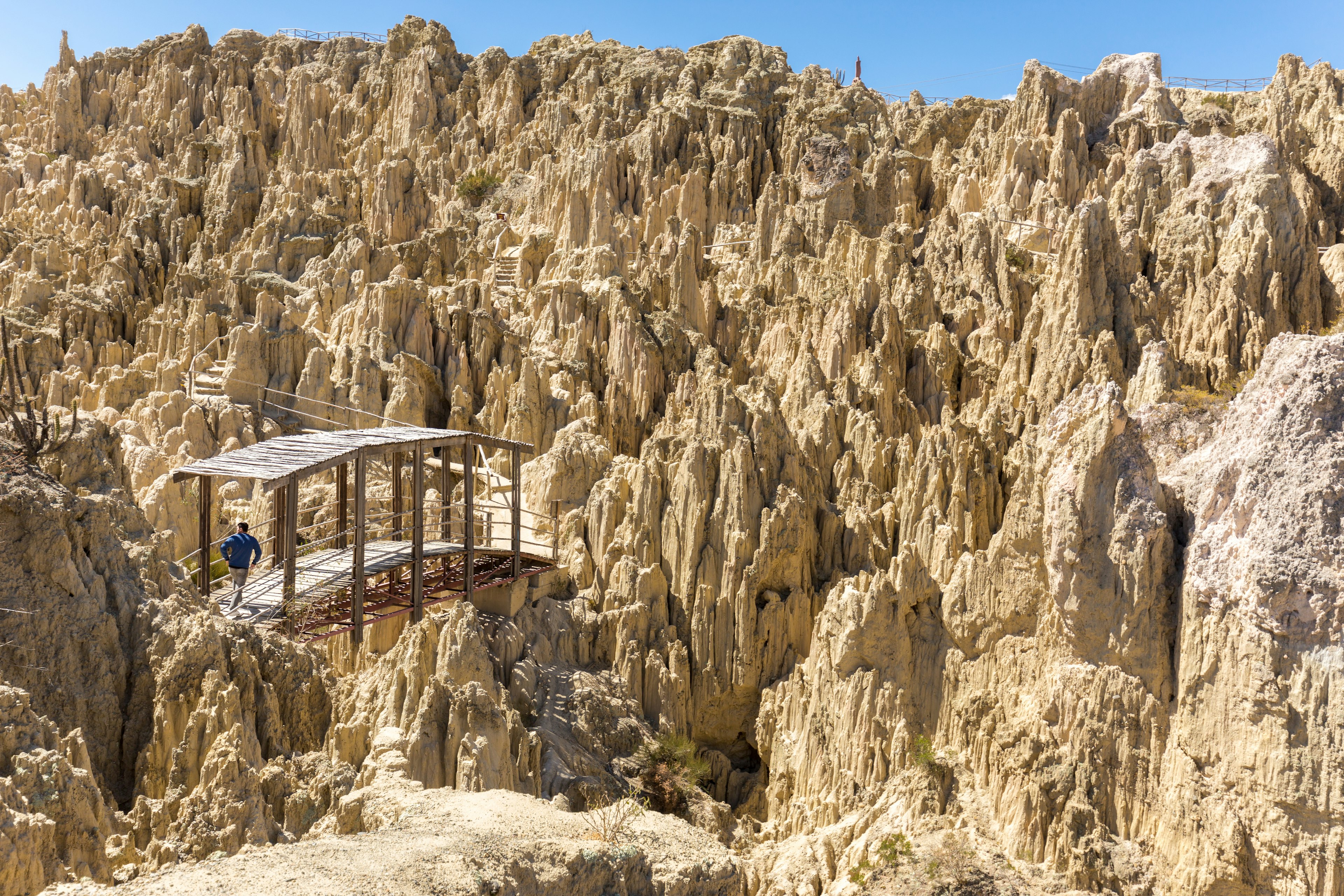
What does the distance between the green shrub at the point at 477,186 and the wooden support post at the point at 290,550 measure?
31.9m

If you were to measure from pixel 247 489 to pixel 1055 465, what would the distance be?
20.8 meters

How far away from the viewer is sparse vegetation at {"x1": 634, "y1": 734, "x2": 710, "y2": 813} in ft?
59.4

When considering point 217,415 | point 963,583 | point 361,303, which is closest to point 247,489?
point 217,415

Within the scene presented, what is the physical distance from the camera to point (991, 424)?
82.9 feet

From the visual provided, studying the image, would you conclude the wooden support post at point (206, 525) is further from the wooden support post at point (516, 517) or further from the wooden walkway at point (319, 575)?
the wooden support post at point (516, 517)

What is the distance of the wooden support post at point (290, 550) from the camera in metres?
14.4

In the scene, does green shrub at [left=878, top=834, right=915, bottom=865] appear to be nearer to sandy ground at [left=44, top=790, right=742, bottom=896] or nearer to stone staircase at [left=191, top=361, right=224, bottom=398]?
sandy ground at [left=44, top=790, right=742, bottom=896]

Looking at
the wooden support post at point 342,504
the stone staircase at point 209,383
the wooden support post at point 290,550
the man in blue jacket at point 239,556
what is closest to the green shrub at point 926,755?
the wooden support post at point 342,504

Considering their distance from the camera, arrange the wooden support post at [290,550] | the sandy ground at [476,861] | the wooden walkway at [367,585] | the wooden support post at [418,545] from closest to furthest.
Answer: the sandy ground at [476,861] < the wooden support post at [290,550] < the wooden walkway at [367,585] < the wooden support post at [418,545]

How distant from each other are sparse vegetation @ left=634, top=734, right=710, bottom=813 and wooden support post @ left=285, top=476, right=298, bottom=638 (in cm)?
672

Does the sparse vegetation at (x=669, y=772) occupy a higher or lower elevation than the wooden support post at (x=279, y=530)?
lower

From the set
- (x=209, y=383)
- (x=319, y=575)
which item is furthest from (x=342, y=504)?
(x=209, y=383)

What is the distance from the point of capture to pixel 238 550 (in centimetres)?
1475

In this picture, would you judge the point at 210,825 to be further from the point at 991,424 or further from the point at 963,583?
the point at 991,424
